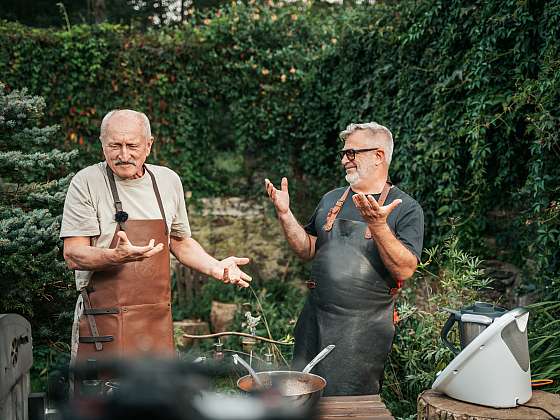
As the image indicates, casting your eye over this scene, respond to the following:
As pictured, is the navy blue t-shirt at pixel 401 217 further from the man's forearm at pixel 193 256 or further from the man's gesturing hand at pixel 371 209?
the man's forearm at pixel 193 256

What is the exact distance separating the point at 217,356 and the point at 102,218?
3.31 ft

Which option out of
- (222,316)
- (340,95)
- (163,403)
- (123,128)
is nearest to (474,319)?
(123,128)

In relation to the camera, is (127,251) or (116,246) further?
(116,246)

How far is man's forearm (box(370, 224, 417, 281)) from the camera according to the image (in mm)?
2830

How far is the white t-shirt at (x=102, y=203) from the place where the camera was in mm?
2758

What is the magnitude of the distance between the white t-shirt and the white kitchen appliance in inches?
60.3

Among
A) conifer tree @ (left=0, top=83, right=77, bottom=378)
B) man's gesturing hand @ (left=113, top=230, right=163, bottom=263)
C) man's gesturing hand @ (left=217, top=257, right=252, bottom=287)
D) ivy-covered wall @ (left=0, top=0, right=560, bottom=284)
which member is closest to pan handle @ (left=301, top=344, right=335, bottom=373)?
man's gesturing hand @ (left=217, top=257, right=252, bottom=287)

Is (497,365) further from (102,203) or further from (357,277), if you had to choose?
(102,203)

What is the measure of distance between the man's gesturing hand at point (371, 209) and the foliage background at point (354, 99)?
4.45ft

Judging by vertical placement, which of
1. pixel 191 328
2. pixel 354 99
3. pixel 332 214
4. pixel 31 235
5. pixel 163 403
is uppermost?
pixel 354 99

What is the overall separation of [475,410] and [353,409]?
57 centimetres

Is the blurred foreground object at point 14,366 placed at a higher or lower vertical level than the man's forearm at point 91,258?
lower

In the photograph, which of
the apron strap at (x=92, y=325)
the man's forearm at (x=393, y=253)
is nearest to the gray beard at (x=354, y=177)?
the man's forearm at (x=393, y=253)

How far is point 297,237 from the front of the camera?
11.1 ft
